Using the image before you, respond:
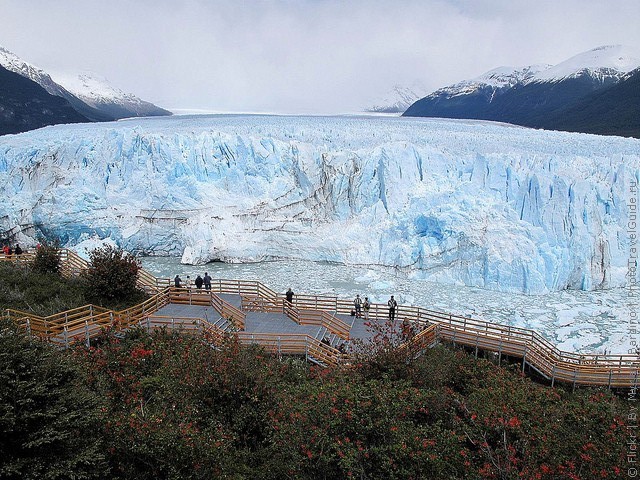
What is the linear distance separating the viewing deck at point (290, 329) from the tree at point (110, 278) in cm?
71

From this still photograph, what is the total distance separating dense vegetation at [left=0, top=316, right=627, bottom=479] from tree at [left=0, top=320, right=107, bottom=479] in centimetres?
1

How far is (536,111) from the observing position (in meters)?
58.5

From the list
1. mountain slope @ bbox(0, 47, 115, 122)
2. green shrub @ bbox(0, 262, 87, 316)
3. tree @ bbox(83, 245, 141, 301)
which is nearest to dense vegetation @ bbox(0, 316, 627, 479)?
green shrub @ bbox(0, 262, 87, 316)

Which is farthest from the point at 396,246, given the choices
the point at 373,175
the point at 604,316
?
the point at 604,316

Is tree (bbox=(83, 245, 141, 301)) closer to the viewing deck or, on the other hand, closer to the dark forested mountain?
the viewing deck

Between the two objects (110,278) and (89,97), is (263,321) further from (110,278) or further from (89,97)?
(89,97)

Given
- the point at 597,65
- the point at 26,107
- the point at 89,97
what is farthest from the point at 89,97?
the point at 597,65

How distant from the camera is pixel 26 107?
53562 mm

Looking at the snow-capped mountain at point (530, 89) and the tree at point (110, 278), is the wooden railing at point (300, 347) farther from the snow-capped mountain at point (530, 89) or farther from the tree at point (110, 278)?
A: the snow-capped mountain at point (530, 89)

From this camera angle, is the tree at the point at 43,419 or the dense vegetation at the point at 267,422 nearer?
the tree at the point at 43,419

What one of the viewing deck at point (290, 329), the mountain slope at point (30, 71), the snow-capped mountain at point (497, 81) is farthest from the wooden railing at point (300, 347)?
the mountain slope at point (30, 71)

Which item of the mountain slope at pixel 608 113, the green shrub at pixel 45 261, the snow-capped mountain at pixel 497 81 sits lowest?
the green shrub at pixel 45 261

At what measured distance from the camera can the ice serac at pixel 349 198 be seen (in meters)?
15.7

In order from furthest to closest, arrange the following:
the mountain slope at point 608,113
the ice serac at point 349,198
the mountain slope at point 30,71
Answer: the mountain slope at point 30,71 < the mountain slope at point 608,113 < the ice serac at point 349,198
